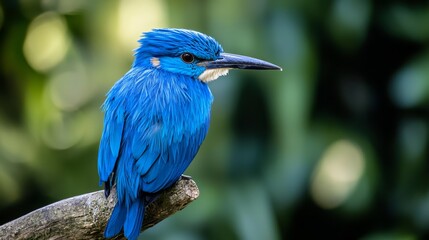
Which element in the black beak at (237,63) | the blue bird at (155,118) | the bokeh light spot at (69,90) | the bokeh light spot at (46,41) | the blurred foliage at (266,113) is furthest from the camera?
the bokeh light spot at (46,41)

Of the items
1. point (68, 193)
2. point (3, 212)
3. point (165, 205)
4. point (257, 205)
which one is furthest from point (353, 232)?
point (165, 205)

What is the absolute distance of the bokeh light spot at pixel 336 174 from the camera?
592 centimetres

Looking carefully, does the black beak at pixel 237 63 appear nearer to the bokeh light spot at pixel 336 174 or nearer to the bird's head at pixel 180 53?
the bird's head at pixel 180 53

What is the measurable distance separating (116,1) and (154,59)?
2.12 meters

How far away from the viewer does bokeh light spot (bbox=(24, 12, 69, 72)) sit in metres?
6.15

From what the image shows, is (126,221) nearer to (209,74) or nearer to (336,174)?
(209,74)

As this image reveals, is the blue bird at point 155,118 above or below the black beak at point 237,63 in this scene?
below

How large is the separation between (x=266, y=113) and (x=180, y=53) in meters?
2.15

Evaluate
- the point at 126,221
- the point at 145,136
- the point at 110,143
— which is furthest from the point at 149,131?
the point at 126,221

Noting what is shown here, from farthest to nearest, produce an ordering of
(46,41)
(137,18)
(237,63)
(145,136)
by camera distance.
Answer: (46,41), (137,18), (237,63), (145,136)

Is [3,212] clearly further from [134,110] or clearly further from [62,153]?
[134,110]

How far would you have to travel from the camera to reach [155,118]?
373 centimetres

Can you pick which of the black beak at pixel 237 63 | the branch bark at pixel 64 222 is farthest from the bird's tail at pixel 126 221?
the black beak at pixel 237 63

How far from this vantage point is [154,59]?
407cm
